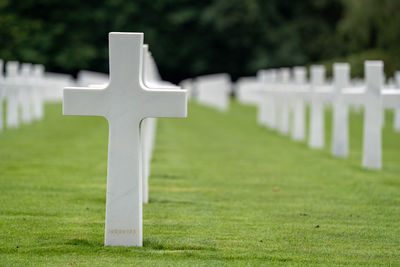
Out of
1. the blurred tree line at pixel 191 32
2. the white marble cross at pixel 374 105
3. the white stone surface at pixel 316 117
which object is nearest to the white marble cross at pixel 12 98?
the white stone surface at pixel 316 117

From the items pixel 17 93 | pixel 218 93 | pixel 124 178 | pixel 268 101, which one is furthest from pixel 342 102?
pixel 218 93

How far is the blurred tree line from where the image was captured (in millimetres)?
44031

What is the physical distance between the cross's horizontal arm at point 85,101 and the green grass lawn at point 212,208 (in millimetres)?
794

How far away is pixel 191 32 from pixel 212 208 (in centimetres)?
4458

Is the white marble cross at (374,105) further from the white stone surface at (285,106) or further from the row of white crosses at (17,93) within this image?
the row of white crosses at (17,93)

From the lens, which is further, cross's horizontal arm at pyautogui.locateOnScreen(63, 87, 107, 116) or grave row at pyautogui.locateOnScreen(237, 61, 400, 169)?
grave row at pyautogui.locateOnScreen(237, 61, 400, 169)

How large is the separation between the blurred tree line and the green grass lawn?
110ft

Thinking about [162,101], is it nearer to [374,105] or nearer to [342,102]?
[374,105]

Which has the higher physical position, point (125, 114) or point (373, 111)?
point (125, 114)

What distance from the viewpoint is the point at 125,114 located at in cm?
422

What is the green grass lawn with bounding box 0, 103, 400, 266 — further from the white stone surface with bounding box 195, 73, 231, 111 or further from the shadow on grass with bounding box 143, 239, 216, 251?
the white stone surface with bounding box 195, 73, 231, 111

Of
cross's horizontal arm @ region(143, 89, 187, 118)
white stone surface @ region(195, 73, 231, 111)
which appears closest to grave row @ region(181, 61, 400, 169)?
cross's horizontal arm @ region(143, 89, 187, 118)

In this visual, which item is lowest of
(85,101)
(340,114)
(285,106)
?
(285,106)

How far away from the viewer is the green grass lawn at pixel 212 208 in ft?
13.3
